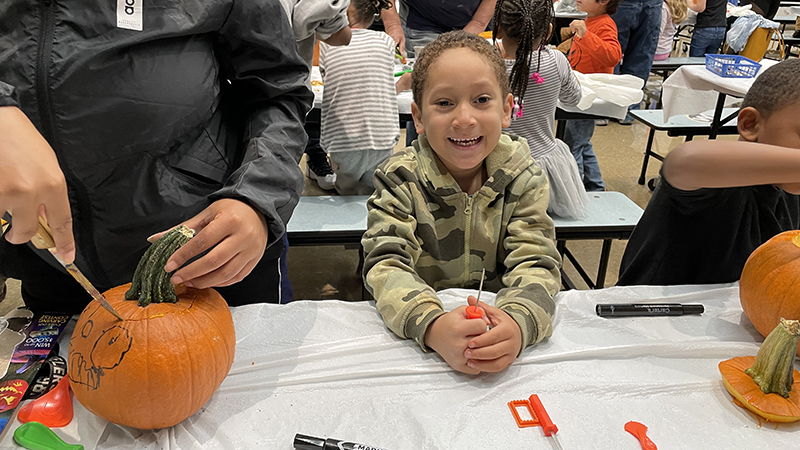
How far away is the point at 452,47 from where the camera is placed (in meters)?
1.08

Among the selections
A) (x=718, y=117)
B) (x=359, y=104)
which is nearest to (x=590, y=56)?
(x=718, y=117)

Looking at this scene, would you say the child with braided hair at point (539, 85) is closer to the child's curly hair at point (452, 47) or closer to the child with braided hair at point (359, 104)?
the child with braided hair at point (359, 104)

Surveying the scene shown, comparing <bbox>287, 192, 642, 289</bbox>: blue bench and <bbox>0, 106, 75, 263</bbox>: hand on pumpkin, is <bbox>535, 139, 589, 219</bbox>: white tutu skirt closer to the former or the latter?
<bbox>287, 192, 642, 289</bbox>: blue bench

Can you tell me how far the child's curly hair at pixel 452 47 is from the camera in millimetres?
1081

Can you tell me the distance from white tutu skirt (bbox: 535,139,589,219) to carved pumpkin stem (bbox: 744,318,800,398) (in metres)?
1.26

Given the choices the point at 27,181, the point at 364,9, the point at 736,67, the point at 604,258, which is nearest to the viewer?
the point at 27,181

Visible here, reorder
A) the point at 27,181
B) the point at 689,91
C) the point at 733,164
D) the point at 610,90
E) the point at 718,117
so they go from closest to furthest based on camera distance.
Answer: the point at 27,181 < the point at 733,164 < the point at 610,90 < the point at 718,117 < the point at 689,91

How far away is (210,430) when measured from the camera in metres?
0.75

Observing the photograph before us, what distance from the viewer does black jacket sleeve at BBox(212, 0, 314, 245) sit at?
A: 0.79 metres

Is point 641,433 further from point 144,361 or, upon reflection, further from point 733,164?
point 144,361

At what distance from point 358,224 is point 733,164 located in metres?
1.29

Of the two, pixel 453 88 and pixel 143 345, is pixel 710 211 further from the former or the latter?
pixel 143 345

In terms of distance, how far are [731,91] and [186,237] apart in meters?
2.90

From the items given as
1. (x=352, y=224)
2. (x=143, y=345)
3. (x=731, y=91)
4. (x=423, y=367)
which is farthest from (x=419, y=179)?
(x=731, y=91)
